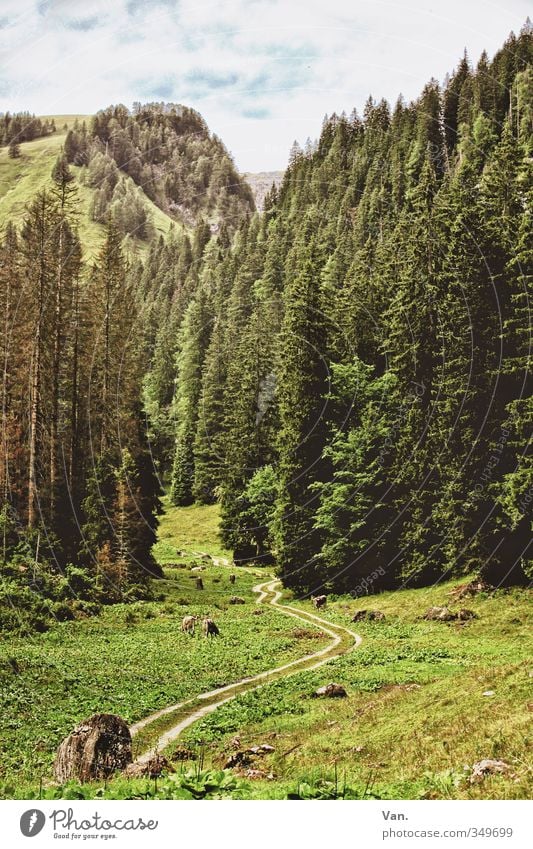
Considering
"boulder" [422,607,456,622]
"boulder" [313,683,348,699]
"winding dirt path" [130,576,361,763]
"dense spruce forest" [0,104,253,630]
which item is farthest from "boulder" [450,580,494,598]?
"dense spruce forest" [0,104,253,630]

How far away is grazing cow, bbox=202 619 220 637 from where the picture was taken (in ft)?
65.4

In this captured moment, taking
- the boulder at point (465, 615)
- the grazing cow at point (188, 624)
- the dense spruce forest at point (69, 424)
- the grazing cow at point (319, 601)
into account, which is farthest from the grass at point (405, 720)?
the dense spruce forest at point (69, 424)

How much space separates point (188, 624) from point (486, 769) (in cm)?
1067

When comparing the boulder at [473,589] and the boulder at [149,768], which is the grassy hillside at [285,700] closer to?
the boulder at [149,768]

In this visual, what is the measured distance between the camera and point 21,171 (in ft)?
645

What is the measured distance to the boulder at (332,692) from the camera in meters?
18.3

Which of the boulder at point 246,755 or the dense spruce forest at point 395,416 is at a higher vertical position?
the dense spruce forest at point 395,416

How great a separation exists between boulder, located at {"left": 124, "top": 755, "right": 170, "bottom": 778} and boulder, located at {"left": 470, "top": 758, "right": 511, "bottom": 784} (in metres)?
5.19

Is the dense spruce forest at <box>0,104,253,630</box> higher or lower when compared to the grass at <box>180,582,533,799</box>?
higher

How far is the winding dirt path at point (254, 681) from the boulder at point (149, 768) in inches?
8.0

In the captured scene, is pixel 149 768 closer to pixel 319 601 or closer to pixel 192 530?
pixel 319 601

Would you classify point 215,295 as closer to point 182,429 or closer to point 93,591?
point 182,429

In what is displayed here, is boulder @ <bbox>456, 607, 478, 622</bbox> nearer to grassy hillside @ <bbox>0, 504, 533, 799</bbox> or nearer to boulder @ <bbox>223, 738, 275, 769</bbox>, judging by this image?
grassy hillside @ <bbox>0, 504, 533, 799</bbox>

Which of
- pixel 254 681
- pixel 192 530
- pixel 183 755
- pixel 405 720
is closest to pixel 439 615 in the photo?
pixel 254 681
